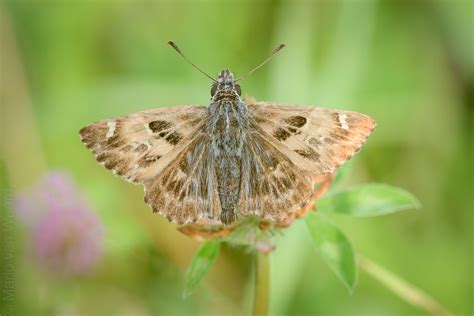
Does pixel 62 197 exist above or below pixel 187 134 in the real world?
below

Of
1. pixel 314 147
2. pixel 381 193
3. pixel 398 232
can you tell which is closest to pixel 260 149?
pixel 314 147

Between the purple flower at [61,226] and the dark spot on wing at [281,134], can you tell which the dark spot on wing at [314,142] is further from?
the purple flower at [61,226]

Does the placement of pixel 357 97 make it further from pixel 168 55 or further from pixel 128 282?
pixel 128 282

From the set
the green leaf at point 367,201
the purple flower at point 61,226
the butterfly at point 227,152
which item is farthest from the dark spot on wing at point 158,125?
the purple flower at point 61,226

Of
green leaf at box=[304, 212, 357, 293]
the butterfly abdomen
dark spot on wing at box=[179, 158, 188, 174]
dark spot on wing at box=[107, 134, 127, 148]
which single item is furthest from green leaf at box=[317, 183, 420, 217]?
dark spot on wing at box=[107, 134, 127, 148]

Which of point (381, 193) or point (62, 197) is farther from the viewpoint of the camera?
point (62, 197)
